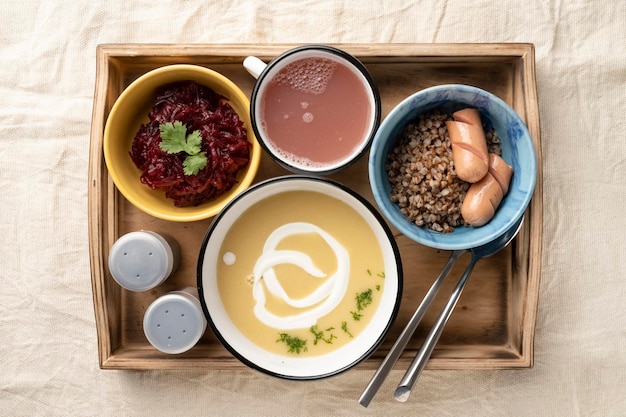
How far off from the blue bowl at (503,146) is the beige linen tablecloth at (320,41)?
364mm

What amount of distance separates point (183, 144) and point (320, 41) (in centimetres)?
60

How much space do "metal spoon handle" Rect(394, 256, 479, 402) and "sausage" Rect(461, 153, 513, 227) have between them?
178 mm

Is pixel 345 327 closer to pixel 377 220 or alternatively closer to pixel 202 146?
pixel 377 220

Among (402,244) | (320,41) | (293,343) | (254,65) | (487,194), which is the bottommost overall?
(293,343)

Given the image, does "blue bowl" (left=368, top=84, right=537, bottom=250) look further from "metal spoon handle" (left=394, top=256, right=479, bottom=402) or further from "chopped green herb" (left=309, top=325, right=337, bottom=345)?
"chopped green herb" (left=309, top=325, right=337, bottom=345)

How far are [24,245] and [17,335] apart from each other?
313mm

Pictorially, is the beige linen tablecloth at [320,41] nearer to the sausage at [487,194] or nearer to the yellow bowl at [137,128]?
the yellow bowl at [137,128]

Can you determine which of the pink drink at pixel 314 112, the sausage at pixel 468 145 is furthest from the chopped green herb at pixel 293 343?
the sausage at pixel 468 145

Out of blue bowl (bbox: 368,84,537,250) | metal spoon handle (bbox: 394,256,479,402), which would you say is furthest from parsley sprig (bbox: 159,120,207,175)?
metal spoon handle (bbox: 394,256,479,402)

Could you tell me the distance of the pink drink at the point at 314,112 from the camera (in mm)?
1653

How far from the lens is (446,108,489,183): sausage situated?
5.09 ft

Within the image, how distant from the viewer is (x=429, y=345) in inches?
65.9

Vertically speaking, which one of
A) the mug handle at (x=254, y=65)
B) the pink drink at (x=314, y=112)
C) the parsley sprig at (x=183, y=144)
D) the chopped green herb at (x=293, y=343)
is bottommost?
the chopped green herb at (x=293, y=343)

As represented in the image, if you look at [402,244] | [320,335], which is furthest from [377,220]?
[320,335]
